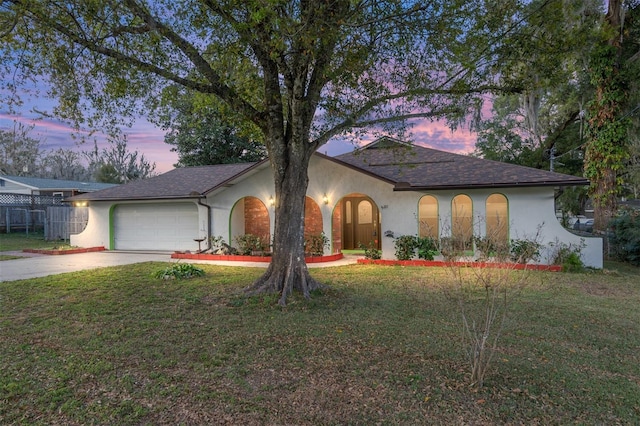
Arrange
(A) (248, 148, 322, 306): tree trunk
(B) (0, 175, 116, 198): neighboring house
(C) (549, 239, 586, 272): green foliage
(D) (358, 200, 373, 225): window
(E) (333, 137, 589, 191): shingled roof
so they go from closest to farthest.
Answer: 1. (A) (248, 148, 322, 306): tree trunk
2. (C) (549, 239, 586, 272): green foliage
3. (E) (333, 137, 589, 191): shingled roof
4. (D) (358, 200, 373, 225): window
5. (B) (0, 175, 116, 198): neighboring house

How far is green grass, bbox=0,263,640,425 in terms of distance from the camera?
331 cm

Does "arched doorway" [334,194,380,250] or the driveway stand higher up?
"arched doorway" [334,194,380,250]

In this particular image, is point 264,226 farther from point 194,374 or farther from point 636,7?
point 636,7

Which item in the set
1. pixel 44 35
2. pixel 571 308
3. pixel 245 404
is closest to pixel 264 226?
pixel 44 35

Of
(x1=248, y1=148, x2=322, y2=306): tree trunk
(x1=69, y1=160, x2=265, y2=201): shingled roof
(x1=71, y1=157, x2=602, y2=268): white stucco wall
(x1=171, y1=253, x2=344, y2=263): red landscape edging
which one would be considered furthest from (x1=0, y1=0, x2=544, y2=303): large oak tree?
(x1=69, y1=160, x2=265, y2=201): shingled roof

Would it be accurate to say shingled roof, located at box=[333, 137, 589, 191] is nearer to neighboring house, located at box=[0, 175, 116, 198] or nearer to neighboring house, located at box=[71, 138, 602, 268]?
neighboring house, located at box=[71, 138, 602, 268]

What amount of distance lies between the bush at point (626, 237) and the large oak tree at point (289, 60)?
8120mm

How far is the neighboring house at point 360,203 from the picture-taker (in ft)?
37.5

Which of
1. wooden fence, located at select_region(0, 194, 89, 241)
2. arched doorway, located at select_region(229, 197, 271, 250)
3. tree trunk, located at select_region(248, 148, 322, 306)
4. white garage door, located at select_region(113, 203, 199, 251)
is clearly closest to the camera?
tree trunk, located at select_region(248, 148, 322, 306)

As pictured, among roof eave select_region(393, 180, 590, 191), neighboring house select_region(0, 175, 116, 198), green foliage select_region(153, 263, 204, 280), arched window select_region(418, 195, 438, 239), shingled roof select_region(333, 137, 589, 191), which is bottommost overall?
green foliage select_region(153, 263, 204, 280)

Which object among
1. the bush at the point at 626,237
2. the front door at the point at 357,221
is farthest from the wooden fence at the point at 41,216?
the bush at the point at 626,237

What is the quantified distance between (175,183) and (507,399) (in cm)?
1625

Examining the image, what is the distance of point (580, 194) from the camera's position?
2172cm

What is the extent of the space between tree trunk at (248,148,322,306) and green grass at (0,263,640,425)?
440 millimetres
